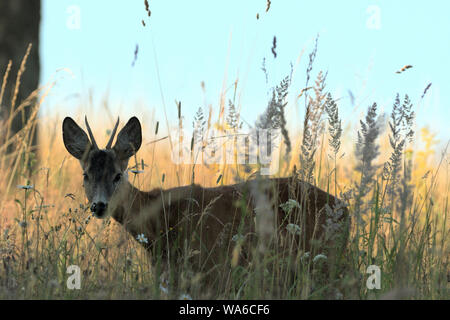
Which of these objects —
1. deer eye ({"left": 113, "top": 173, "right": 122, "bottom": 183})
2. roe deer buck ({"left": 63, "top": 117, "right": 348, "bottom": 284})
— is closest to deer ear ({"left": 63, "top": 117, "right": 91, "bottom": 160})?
roe deer buck ({"left": 63, "top": 117, "right": 348, "bottom": 284})

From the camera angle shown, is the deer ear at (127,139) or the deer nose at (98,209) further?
the deer ear at (127,139)

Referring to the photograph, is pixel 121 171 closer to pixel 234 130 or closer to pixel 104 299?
pixel 234 130

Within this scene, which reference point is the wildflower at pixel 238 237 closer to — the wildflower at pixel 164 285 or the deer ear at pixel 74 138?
the wildflower at pixel 164 285

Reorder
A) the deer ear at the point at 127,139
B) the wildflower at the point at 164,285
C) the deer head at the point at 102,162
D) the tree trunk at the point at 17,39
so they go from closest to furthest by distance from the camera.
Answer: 1. the wildflower at the point at 164,285
2. the deer head at the point at 102,162
3. the deer ear at the point at 127,139
4. the tree trunk at the point at 17,39

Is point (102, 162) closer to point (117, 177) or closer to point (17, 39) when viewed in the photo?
point (117, 177)

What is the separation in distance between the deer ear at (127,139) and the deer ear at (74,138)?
31 centimetres

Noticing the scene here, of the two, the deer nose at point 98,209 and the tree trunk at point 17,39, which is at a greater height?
the tree trunk at point 17,39

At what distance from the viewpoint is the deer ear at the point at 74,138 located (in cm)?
520

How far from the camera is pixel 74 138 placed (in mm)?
5250

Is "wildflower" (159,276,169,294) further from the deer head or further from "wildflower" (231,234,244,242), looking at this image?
the deer head

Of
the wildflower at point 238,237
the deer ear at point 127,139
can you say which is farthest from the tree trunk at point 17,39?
the wildflower at point 238,237

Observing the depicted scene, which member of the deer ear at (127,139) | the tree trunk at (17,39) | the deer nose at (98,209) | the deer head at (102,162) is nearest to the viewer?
the deer nose at (98,209)
